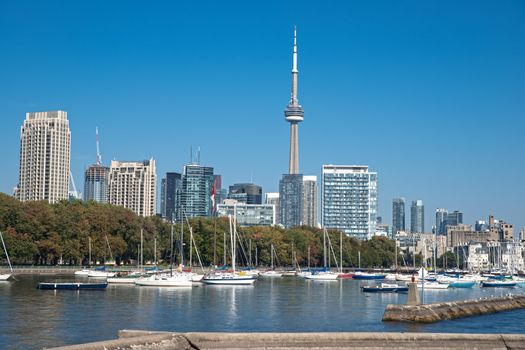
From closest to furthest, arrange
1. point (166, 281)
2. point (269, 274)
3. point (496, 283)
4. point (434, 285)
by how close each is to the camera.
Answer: point (166, 281)
point (434, 285)
point (496, 283)
point (269, 274)

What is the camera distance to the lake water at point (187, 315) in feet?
191

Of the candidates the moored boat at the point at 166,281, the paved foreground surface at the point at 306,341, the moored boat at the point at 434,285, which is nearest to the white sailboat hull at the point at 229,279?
the moored boat at the point at 166,281

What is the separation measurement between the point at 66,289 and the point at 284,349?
67.4m

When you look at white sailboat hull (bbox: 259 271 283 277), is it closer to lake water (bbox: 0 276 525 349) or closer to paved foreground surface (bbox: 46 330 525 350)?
lake water (bbox: 0 276 525 349)

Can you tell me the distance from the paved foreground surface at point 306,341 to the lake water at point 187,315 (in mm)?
14710

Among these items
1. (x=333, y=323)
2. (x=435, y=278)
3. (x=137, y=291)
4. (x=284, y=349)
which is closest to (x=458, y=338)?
(x=284, y=349)

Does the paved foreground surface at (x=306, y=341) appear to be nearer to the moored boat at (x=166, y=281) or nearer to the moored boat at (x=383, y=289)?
the moored boat at (x=383, y=289)

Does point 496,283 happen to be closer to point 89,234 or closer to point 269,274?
point 269,274

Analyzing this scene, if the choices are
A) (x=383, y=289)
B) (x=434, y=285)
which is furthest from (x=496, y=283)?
(x=383, y=289)

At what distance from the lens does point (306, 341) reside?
127 ft

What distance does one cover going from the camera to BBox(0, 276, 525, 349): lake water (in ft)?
191

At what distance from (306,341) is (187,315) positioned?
33.4 m

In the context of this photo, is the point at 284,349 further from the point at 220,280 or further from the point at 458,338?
the point at 220,280

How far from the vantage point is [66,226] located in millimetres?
154750
